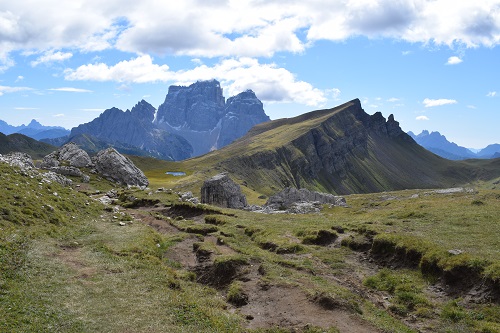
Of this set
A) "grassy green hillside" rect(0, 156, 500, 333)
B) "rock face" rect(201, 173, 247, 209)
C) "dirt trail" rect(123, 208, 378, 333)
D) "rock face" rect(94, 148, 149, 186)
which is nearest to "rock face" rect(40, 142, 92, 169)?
"rock face" rect(94, 148, 149, 186)

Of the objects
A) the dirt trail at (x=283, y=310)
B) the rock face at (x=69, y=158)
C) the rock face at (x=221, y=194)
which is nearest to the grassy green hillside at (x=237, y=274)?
the dirt trail at (x=283, y=310)

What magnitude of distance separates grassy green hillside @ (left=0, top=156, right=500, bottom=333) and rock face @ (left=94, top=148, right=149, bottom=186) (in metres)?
62.6

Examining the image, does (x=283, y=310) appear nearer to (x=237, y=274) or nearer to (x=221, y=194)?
(x=237, y=274)

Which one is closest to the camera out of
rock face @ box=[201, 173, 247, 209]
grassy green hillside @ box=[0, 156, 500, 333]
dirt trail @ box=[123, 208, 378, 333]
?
grassy green hillside @ box=[0, 156, 500, 333]

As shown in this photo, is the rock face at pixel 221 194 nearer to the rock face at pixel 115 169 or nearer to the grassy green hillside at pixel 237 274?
the rock face at pixel 115 169

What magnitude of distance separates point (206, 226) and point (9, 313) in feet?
108

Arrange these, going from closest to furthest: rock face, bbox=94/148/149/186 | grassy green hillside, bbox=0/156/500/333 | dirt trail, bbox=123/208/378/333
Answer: grassy green hillside, bbox=0/156/500/333, dirt trail, bbox=123/208/378/333, rock face, bbox=94/148/149/186

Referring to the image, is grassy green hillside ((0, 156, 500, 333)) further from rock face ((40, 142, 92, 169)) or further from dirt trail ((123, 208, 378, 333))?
rock face ((40, 142, 92, 169))

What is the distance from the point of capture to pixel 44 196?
1670 inches

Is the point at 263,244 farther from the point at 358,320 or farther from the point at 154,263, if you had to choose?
the point at 358,320

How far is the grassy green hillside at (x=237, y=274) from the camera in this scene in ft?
72.6

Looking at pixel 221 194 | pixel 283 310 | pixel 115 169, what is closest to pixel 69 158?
pixel 115 169

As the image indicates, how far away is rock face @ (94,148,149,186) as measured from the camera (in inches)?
4328

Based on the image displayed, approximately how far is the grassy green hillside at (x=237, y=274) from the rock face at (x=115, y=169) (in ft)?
205
